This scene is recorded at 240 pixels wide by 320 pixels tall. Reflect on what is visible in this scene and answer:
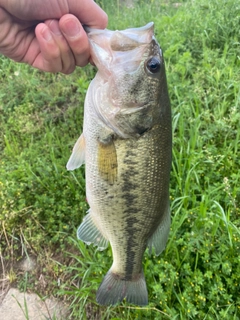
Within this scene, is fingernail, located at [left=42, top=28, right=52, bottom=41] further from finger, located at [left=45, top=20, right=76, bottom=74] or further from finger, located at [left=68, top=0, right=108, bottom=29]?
finger, located at [left=68, top=0, right=108, bottom=29]

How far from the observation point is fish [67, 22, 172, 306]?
159 centimetres


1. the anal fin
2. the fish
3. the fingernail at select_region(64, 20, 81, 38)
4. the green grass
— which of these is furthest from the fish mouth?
the green grass

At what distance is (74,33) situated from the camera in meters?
1.65

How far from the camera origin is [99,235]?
1926 millimetres

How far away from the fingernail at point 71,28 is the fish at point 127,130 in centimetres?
8

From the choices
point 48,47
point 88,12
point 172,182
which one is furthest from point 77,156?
point 172,182

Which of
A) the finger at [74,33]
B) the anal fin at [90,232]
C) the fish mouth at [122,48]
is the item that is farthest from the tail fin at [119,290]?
the finger at [74,33]

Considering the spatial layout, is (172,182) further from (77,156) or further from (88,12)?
(88,12)

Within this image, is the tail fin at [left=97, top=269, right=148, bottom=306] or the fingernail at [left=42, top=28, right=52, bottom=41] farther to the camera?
the tail fin at [left=97, top=269, right=148, bottom=306]

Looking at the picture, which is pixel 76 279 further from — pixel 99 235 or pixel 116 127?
pixel 116 127

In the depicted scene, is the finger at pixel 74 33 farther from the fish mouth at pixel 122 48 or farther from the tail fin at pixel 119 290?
the tail fin at pixel 119 290

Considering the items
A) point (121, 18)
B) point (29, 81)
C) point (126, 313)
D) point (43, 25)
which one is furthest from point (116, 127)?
point (121, 18)

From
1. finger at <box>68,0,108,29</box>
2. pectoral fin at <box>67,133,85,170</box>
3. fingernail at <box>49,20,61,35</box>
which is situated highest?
finger at <box>68,0,108,29</box>

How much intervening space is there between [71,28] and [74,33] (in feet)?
0.09
